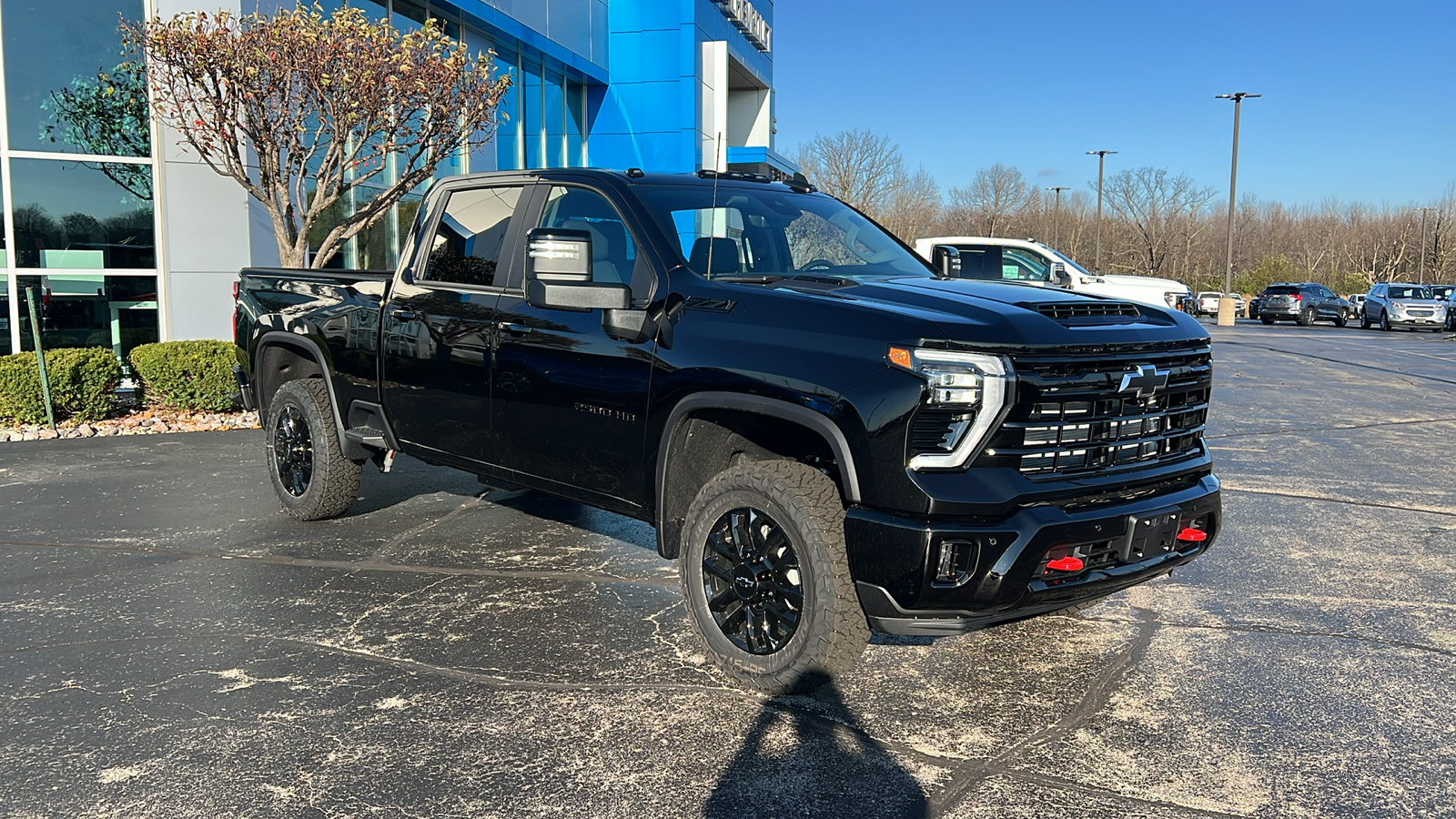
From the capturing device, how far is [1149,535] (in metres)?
3.76

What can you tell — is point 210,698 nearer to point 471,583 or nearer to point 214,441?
point 471,583

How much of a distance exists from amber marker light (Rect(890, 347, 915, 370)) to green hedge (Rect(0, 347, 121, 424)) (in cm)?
964

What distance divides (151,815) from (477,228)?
123 inches

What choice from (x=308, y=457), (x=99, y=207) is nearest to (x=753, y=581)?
(x=308, y=457)

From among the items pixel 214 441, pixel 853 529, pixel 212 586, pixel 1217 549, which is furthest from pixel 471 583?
pixel 214 441

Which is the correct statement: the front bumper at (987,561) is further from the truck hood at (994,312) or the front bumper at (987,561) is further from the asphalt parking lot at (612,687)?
the truck hood at (994,312)

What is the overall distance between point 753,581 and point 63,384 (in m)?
9.07

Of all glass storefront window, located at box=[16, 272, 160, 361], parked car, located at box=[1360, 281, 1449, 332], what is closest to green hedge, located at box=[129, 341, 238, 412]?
glass storefront window, located at box=[16, 272, 160, 361]

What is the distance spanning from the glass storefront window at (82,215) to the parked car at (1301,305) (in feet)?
129

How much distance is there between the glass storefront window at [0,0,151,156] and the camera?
472 inches

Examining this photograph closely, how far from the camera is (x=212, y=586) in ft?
17.5

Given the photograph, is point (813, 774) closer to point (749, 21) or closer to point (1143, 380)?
point (1143, 380)

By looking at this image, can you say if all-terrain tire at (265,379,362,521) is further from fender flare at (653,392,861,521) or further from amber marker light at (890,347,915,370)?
amber marker light at (890,347,915,370)

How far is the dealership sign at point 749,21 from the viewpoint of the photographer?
28.0 m
